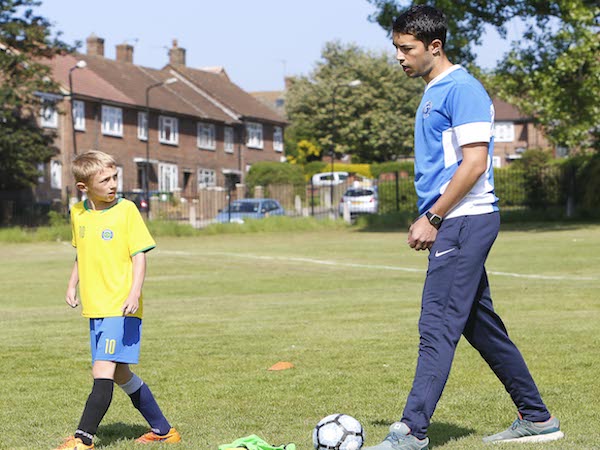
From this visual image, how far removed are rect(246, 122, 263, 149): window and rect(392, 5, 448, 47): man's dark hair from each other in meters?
71.5

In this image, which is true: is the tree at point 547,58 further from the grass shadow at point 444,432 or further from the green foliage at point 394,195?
the grass shadow at point 444,432

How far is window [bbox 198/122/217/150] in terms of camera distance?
237 ft

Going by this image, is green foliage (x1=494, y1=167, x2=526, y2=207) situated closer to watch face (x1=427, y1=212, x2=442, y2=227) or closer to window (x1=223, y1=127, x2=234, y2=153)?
window (x1=223, y1=127, x2=234, y2=153)

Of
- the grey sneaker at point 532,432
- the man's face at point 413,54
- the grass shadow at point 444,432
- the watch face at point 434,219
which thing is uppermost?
the man's face at point 413,54

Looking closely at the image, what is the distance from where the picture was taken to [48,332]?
11.9m

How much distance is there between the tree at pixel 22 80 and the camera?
4450 cm

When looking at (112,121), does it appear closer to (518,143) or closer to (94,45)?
(94,45)

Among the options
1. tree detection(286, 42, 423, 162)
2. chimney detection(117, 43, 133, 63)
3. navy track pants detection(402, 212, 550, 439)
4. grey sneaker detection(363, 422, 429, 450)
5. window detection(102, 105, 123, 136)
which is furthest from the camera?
tree detection(286, 42, 423, 162)

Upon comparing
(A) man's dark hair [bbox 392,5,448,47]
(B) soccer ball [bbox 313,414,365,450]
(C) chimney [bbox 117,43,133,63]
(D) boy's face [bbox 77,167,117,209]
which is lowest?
(B) soccer ball [bbox 313,414,365,450]

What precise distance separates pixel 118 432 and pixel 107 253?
1212 millimetres

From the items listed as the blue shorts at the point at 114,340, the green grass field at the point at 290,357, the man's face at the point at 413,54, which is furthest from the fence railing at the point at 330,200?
the man's face at the point at 413,54

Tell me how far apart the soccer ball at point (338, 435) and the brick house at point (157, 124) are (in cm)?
4655

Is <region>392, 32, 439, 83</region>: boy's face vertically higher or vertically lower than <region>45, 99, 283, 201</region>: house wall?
lower

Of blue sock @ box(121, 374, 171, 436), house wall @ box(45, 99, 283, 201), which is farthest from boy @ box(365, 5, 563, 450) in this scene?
house wall @ box(45, 99, 283, 201)
